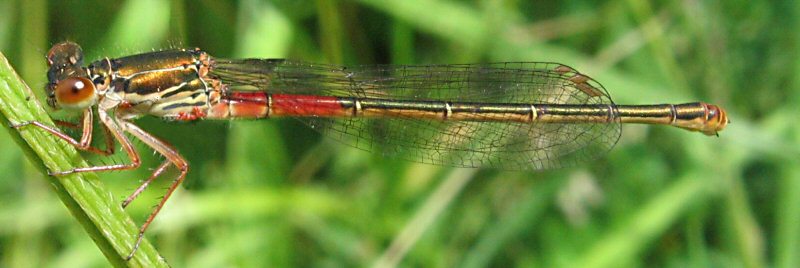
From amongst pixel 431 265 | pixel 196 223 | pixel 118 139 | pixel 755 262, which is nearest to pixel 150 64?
pixel 118 139

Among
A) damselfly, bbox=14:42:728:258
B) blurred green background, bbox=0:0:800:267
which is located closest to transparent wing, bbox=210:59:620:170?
damselfly, bbox=14:42:728:258

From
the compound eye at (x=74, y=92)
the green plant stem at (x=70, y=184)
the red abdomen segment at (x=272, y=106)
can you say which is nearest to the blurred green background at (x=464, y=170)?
the red abdomen segment at (x=272, y=106)

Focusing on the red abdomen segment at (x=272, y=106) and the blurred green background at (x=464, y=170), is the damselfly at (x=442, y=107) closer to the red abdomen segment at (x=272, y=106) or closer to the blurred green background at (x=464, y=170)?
the red abdomen segment at (x=272, y=106)

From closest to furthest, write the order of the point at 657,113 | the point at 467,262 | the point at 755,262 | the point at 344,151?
the point at 657,113
the point at 755,262
the point at 467,262
the point at 344,151

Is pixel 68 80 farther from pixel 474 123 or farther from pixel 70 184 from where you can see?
pixel 474 123

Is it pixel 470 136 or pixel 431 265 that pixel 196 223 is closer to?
pixel 431 265

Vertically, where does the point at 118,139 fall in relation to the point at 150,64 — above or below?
below

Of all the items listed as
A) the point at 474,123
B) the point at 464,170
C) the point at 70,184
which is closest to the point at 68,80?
the point at 70,184
